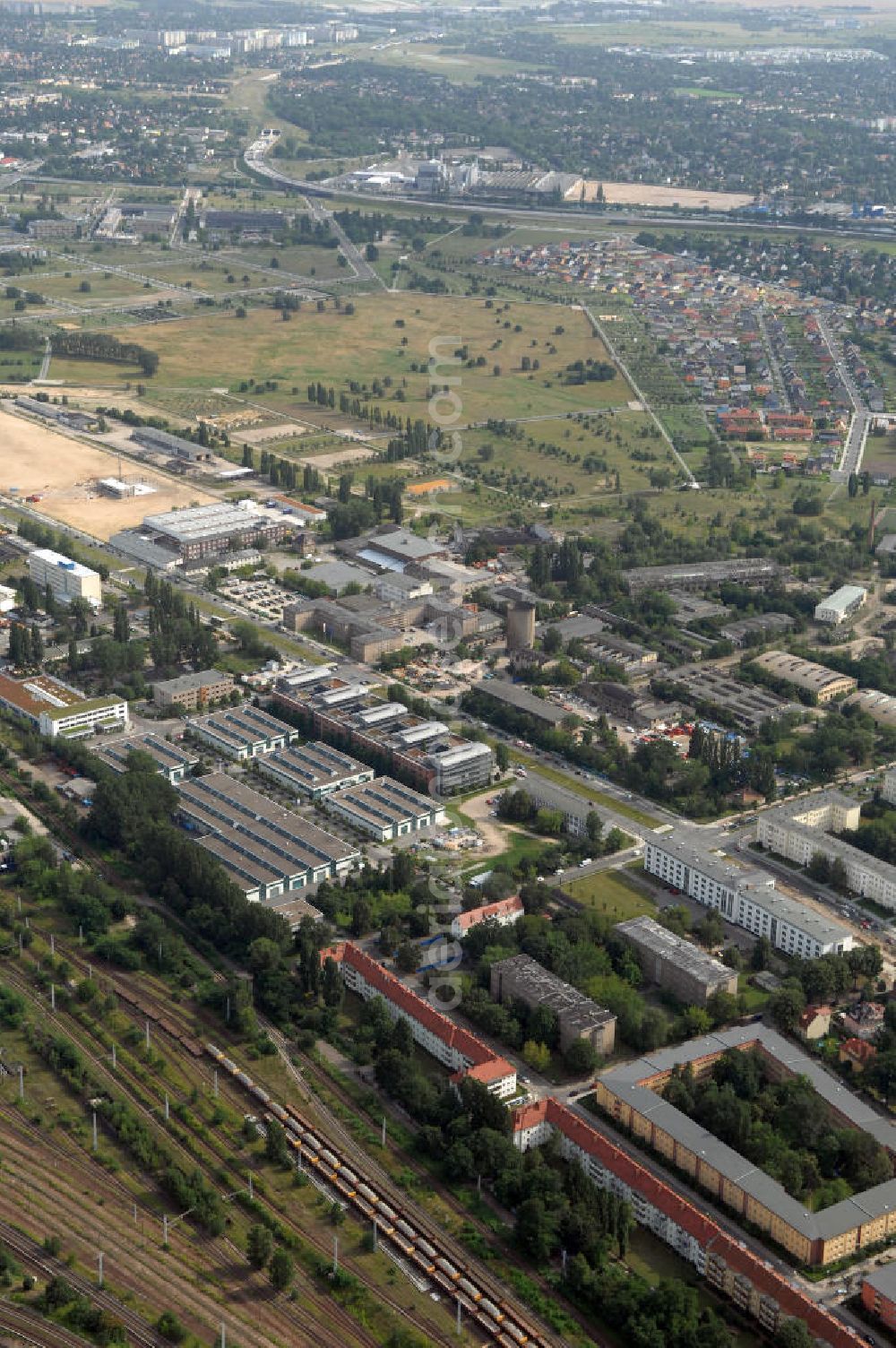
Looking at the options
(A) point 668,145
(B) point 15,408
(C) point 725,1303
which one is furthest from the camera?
(A) point 668,145

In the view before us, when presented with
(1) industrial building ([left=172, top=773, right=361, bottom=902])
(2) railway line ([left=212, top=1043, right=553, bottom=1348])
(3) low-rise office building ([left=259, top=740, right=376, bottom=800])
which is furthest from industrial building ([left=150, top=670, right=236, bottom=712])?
(2) railway line ([left=212, top=1043, right=553, bottom=1348])

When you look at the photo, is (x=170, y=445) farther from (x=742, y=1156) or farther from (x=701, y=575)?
(x=742, y=1156)

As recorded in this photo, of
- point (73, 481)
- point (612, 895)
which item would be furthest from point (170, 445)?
point (612, 895)

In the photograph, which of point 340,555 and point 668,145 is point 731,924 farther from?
point 668,145

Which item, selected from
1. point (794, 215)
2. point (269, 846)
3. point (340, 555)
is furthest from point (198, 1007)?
point (794, 215)

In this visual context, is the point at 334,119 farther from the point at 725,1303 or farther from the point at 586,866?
the point at 725,1303

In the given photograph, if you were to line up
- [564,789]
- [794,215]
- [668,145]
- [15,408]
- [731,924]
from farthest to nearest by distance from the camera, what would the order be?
[668,145] < [794,215] < [15,408] < [564,789] < [731,924]

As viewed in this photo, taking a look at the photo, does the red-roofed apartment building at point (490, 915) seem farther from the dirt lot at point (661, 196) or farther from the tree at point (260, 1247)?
the dirt lot at point (661, 196)

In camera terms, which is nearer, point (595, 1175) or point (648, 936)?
point (595, 1175)
